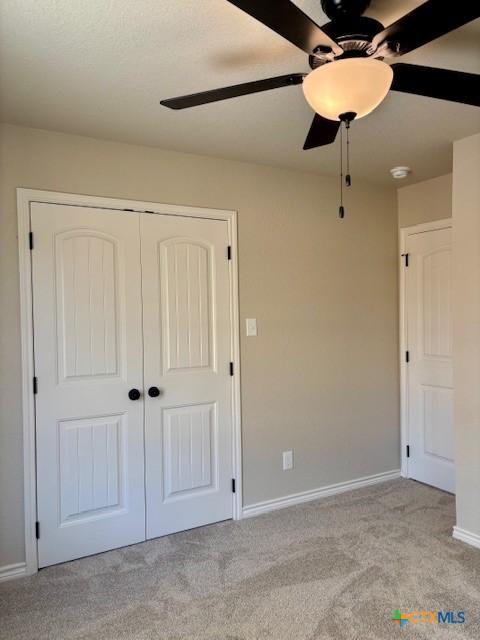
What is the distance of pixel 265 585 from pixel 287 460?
3.41 ft

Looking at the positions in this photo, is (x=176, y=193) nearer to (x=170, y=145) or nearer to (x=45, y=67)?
(x=170, y=145)

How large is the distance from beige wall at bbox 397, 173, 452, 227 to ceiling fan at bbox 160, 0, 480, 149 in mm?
2053

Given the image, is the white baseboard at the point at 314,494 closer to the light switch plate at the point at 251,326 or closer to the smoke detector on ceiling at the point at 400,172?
the light switch plate at the point at 251,326

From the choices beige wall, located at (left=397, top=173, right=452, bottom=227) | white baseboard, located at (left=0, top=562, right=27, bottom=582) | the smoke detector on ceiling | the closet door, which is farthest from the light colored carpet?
the smoke detector on ceiling

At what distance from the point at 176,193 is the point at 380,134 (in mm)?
1291

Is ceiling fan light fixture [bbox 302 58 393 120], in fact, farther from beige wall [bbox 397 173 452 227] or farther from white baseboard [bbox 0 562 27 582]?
white baseboard [bbox 0 562 27 582]

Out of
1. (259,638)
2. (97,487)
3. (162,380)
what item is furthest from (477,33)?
(97,487)

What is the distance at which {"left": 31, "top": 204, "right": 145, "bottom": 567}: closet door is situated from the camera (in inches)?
98.2

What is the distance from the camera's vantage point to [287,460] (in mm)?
3248

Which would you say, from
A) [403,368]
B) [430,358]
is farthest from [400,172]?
[403,368]

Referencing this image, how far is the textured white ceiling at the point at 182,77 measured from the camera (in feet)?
5.08

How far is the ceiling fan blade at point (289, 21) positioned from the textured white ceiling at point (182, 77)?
0.36 metres

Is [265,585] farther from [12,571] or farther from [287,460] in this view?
[12,571]

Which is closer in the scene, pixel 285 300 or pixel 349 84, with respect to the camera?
pixel 349 84
